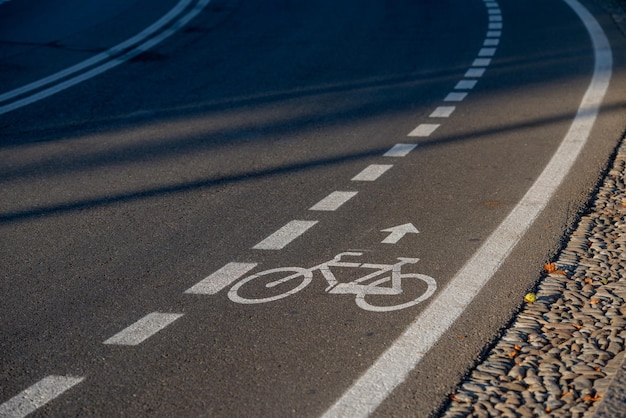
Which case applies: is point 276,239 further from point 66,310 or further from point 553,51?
point 553,51

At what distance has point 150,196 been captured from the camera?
318 inches

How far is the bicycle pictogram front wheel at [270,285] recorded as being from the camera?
578 cm

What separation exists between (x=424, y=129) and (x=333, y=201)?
8.39ft

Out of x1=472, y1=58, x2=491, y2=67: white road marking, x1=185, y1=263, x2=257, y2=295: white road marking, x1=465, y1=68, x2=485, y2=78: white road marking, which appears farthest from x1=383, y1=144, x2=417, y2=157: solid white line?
x1=472, y1=58, x2=491, y2=67: white road marking

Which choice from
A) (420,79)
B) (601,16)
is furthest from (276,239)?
→ (601,16)

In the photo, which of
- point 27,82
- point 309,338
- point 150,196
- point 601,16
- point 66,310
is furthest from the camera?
point 601,16

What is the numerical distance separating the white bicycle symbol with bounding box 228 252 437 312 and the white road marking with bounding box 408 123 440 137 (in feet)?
12.0

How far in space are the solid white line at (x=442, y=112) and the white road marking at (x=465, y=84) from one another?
3.50 ft

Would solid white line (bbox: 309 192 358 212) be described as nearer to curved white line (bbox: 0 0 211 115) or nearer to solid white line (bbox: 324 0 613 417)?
solid white line (bbox: 324 0 613 417)

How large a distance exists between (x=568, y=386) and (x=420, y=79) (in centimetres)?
822

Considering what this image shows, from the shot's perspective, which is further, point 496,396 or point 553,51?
point 553,51

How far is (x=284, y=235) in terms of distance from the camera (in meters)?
6.90

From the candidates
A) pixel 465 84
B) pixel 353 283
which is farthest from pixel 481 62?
pixel 353 283

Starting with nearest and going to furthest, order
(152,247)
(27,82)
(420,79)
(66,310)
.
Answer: (66,310) < (152,247) < (420,79) < (27,82)
